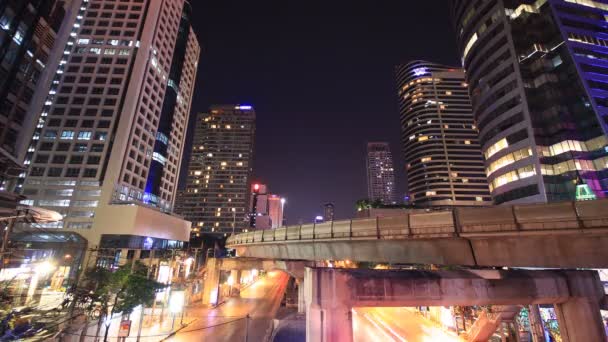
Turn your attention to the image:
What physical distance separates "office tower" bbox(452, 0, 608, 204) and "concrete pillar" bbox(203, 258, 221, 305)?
53937mm

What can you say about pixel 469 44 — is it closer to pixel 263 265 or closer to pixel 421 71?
pixel 263 265

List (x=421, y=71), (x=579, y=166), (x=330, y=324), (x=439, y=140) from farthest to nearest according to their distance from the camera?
(x=421, y=71) → (x=439, y=140) → (x=579, y=166) → (x=330, y=324)

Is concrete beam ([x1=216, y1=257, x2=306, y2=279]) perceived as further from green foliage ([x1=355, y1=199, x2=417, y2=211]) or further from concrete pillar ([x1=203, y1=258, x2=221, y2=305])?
green foliage ([x1=355, y1=199, x2=417, y2=211])

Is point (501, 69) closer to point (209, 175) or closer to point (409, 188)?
point (409, 188)

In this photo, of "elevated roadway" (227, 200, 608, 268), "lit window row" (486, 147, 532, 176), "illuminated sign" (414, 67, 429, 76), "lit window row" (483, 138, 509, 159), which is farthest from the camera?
"illuminated sign" (414, 67, 429, 76)

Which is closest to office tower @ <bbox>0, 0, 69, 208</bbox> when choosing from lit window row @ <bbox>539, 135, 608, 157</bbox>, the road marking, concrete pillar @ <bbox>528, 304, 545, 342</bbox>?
the road marking

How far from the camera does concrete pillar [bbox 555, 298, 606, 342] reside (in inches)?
558

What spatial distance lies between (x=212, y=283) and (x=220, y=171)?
131m

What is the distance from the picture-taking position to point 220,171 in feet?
539

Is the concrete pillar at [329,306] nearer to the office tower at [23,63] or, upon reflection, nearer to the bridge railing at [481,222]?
the bridge railing at [481,222]

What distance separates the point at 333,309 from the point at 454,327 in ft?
68.4

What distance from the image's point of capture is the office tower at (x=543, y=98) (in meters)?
49.1

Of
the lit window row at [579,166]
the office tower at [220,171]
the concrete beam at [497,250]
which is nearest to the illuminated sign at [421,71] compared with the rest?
the office tower at [220,171]

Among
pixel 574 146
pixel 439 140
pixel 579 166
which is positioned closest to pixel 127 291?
pixel 579 166
